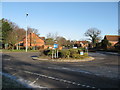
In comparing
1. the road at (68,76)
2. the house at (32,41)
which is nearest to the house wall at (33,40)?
the house at (32,41)

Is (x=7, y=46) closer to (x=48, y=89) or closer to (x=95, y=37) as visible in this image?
(x=95, y=37)

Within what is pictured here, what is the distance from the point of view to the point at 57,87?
6.60 metres

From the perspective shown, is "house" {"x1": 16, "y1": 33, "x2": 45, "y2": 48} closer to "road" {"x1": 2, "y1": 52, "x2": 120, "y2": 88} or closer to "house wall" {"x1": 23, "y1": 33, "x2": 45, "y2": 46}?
"house wall" {"x1": 23, "y1": 33, "x2": 45, "y2": 46}

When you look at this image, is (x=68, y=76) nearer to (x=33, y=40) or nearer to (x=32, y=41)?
(x=33, y=40)

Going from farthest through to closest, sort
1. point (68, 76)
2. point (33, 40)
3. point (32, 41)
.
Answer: point (32, 41) → point (33, 40) → point (68, 76)

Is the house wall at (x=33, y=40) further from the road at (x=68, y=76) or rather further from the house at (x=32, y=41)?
the road at (x=68, y=76)

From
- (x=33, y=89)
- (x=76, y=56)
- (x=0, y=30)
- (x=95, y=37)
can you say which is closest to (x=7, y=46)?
(x=0, y=30)

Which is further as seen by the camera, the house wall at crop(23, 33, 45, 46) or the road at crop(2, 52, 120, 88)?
the house wall at crop(23, 33, 45, 46)

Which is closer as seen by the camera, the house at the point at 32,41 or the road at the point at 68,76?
the road at the point at 68,76

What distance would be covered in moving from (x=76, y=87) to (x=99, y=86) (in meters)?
1.07

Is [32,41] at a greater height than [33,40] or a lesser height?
lesser

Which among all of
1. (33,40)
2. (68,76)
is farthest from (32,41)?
(68,76)

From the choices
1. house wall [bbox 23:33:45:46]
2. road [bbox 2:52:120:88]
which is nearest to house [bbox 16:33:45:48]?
house wall [bbox 23:33:45:46]

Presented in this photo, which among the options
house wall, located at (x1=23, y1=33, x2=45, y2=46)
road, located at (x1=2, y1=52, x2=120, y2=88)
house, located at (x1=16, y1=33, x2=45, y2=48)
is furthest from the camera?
house, located at (x1=16, y1=33, x2=45, y2=48)
